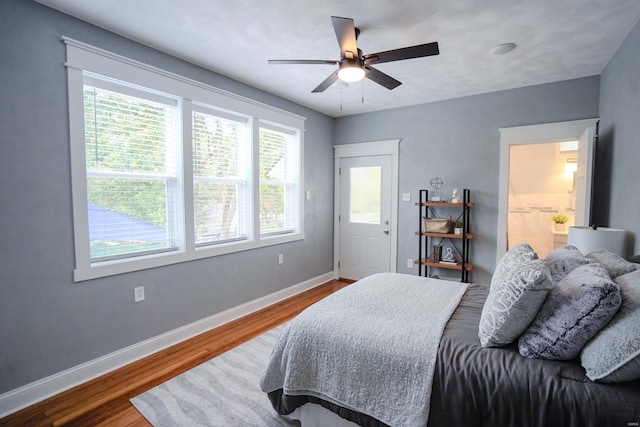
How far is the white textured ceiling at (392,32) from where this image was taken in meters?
2.03

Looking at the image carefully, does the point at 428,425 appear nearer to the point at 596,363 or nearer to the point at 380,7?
the point at 596,363

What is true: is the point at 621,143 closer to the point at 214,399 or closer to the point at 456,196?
the point at 456,196

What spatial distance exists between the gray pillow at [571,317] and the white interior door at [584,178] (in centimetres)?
214

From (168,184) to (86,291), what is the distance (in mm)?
1079

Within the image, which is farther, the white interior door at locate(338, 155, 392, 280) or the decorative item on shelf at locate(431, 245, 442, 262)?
the white interior door at locate(338, 155, 392, 280)

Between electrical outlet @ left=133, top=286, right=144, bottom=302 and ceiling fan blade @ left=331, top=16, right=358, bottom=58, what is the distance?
2479 millimetres

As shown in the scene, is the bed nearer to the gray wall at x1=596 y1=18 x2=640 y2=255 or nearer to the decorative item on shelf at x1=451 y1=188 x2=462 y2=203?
the gray wall at x1=596 y1=18 x2=640 y2=255

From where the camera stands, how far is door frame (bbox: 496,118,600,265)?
10.7ft

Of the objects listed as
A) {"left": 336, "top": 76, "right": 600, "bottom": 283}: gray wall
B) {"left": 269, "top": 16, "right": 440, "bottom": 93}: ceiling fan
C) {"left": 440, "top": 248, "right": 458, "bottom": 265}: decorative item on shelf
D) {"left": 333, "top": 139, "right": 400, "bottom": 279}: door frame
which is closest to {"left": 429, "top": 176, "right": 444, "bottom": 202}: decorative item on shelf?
{"left": 336, "top": 76, "right": 600, "bottom": 283}: gray wall

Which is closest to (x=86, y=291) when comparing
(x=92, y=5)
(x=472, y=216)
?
(x=92, y=5)

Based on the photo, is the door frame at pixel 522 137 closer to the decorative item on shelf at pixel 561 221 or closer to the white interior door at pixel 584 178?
the white interior door at pixel 584 178

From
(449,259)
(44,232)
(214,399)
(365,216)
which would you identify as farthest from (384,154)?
(44,232)

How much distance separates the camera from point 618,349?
1.09m

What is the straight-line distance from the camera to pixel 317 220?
15.3 ft
